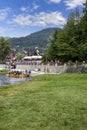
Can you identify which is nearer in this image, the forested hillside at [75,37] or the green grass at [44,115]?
the green grass at [44,115]

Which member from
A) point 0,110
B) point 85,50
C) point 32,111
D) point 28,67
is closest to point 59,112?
point 32,111

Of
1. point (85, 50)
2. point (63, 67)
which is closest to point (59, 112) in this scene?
point (85, 50)

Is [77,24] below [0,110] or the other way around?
the other way around

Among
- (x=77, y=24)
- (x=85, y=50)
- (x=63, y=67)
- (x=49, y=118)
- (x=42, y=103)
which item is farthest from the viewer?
(x=63, y=67)

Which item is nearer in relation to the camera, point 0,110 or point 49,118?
point 49,118

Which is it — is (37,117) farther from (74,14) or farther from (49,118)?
(74,14)

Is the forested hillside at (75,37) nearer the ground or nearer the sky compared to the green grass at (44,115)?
nearer the sky

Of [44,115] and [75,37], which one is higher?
[75,37]

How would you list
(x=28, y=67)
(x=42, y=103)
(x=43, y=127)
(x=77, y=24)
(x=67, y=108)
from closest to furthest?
(x=43, y=127), (x=67, y=108), (x=42, y=103), (x=77, y=24), (x=28, y=67)

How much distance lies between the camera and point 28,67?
144750mm

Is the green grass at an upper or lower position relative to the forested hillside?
lower

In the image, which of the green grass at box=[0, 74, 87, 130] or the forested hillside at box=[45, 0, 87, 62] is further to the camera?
the forested hillside at box=[45, 0, 87, 62]

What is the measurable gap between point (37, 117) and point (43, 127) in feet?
7.82

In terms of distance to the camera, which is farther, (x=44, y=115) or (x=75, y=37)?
(x=75, y=37)
